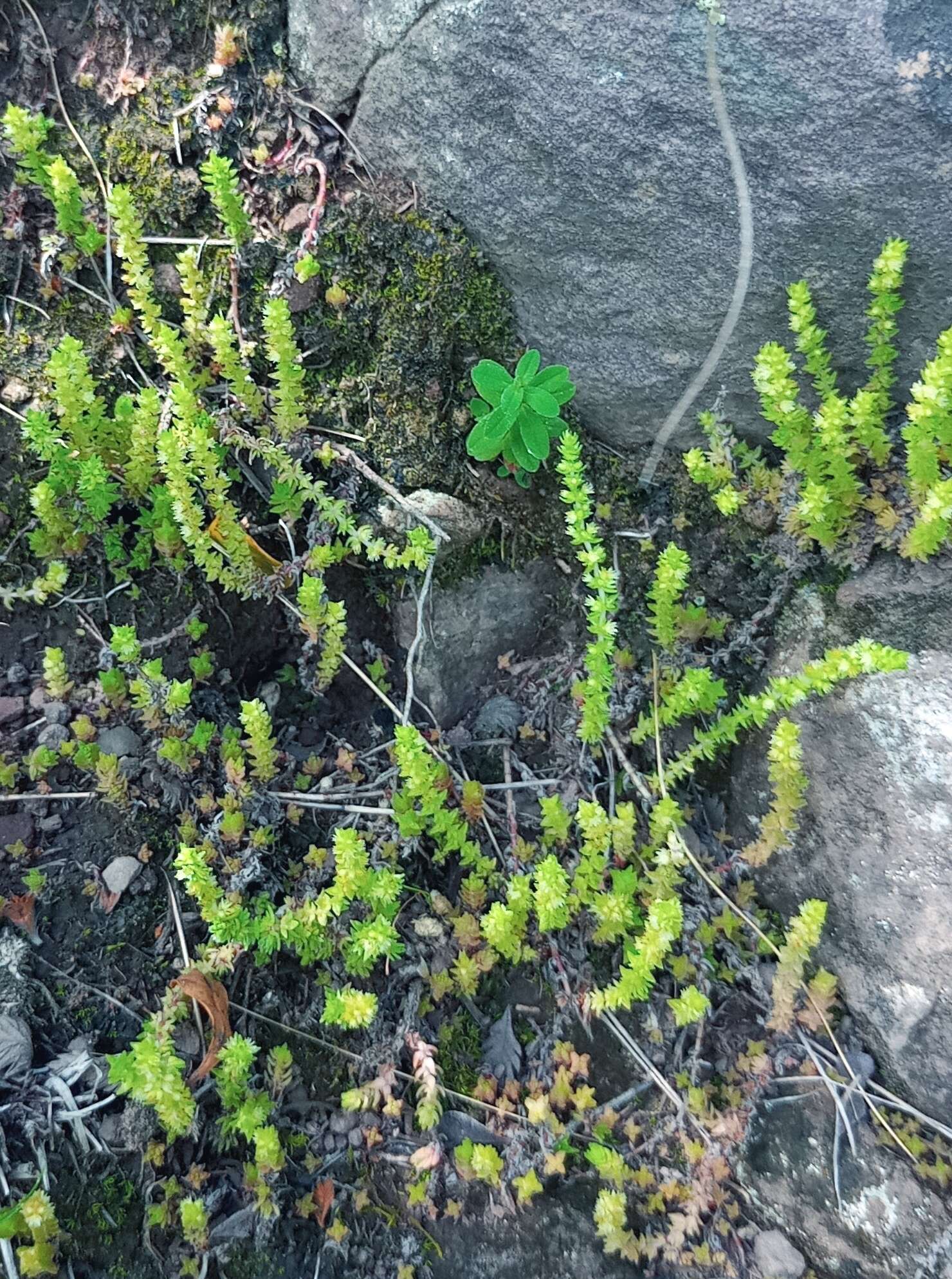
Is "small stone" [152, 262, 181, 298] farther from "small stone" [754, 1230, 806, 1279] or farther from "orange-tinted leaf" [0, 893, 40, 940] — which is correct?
"small stone" [754, 1230, 806, 1279]

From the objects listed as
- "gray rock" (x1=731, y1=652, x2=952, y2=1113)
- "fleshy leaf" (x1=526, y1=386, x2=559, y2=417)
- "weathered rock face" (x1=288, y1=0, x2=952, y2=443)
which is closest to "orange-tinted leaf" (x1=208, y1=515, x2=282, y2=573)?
"fleshy leaf" (x1=526, y1=386, x2=559, y2=417)

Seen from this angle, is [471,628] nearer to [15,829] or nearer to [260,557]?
[260,557]

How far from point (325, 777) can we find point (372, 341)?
1680 mm

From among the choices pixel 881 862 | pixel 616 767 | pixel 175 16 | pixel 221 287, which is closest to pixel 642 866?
pixel 616 767

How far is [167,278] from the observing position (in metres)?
3.35

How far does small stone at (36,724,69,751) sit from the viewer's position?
3.14 metres

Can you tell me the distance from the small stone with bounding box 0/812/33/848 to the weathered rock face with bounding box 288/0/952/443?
251 centimetres

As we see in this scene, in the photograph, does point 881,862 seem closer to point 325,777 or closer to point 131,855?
point 325,777

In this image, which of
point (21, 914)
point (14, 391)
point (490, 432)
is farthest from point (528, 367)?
point (21, 914)

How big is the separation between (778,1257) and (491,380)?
2980 millimetres

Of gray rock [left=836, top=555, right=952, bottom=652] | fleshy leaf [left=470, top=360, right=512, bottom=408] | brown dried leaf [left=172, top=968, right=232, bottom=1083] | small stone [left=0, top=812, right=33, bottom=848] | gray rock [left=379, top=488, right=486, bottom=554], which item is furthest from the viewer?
gray rock [left=379, top=488, right=486, bottom=554]

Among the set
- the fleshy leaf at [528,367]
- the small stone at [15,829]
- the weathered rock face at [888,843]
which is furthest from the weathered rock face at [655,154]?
the small stone at [15,829]

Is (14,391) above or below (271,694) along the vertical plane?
above

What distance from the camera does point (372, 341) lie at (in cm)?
337
